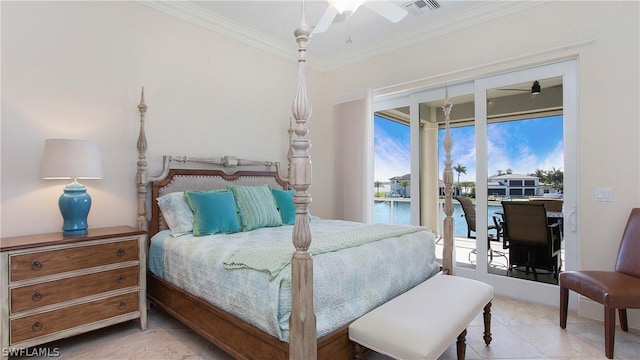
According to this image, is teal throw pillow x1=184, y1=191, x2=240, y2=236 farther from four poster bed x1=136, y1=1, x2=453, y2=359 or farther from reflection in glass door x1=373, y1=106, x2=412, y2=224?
reflection in glass door x1=373, y1=106, x2=412, y2=224

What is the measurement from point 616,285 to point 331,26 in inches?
137

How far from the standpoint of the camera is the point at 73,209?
7.86ft

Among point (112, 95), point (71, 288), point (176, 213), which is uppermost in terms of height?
point (112, 95)

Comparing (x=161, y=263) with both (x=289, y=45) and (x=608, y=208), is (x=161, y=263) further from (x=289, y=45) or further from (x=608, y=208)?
(x=608, y=208)

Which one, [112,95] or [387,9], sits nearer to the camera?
[387,9]

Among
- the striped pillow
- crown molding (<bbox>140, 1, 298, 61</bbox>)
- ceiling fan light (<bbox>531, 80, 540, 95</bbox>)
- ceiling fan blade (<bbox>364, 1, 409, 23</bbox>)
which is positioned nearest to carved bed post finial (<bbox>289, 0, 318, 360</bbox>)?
ceiling fan blade (<bbox>364, 1, 409, 23</bbox>)

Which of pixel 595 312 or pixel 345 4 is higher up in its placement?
pixel 345 4

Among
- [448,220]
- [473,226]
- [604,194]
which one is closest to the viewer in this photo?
[604,194]

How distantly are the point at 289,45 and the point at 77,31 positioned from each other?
7.63ft

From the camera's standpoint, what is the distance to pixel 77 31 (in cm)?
269

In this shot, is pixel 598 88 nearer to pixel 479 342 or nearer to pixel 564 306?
pixel 564 306

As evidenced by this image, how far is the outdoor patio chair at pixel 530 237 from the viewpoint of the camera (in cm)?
308

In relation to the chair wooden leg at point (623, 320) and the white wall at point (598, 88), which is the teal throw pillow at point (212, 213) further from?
the chair wooden leg at point (623, 320)

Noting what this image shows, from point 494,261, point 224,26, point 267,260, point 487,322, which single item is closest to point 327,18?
point 224,26
